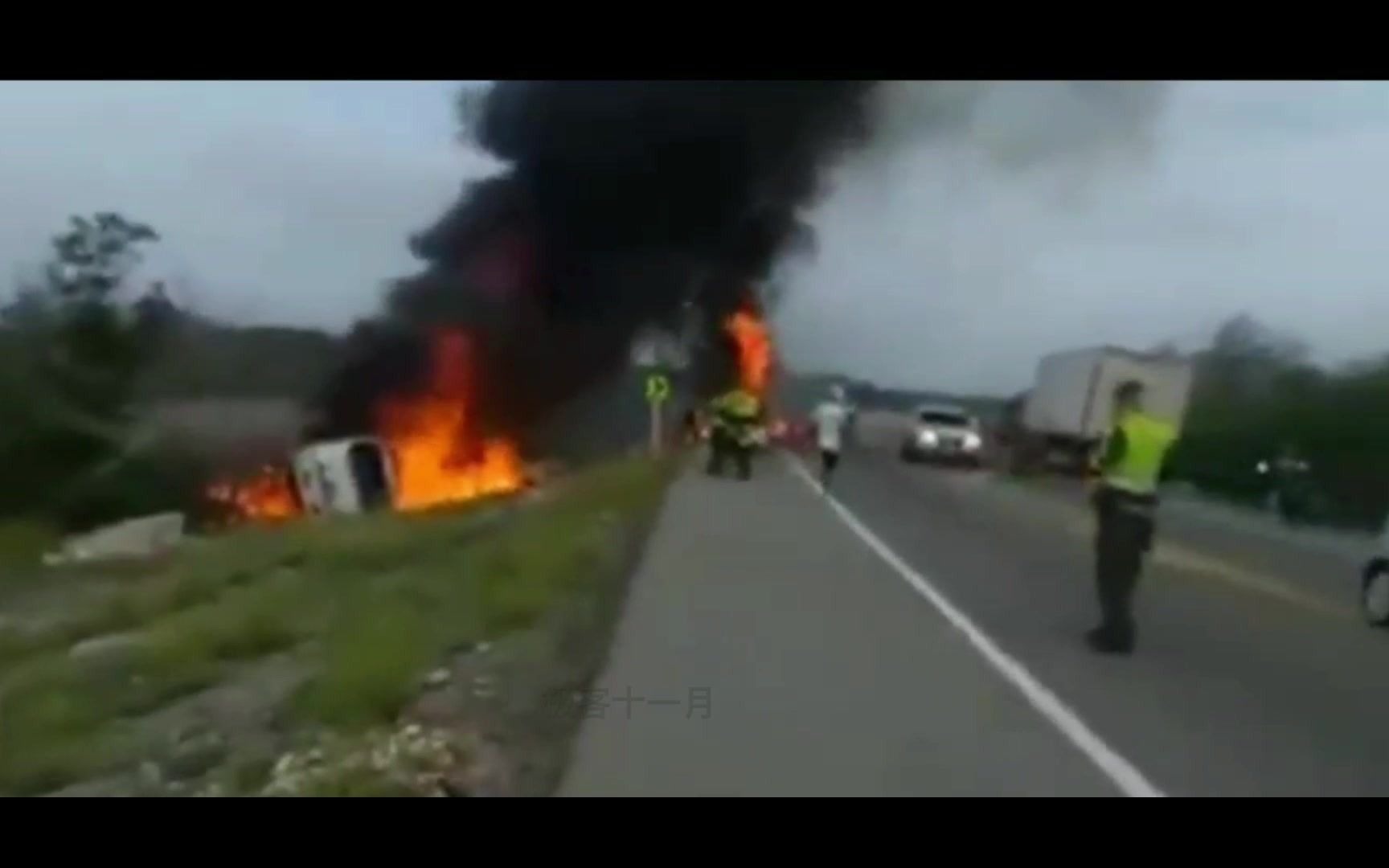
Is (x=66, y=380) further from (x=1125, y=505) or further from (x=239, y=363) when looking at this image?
(x=1125, y=505)

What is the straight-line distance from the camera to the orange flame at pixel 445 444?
2762 cm

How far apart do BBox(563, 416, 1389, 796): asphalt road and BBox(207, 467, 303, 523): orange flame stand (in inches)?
340

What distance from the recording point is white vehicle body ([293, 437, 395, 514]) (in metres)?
29.1

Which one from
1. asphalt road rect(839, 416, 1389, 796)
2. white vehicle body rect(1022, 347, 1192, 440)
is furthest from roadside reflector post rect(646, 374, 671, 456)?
white vehicle body rect(1022, 347, 1192, 440)

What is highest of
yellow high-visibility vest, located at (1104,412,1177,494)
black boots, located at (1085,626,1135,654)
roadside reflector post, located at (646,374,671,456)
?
yellow high-visibility vest, located at (1104,412,1177,494)

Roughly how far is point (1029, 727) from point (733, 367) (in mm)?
17599

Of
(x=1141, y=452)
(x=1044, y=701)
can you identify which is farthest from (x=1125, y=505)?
(x=1044, y=701)

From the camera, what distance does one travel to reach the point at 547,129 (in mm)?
19812

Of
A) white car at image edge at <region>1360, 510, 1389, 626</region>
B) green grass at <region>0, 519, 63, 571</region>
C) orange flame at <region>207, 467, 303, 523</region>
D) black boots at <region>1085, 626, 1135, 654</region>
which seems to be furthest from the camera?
orange flame at <region>207, 467, 303, 523</region>

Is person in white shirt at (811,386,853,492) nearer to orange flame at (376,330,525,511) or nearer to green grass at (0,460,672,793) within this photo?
orange flame at (376,330,525,511)

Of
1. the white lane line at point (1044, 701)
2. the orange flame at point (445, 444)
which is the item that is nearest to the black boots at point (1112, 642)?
the white lane line at point (1044, 701)

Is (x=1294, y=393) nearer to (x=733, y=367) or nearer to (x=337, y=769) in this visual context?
(x=733, y=367)

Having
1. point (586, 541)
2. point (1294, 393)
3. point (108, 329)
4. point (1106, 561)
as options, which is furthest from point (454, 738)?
point (108, 329)

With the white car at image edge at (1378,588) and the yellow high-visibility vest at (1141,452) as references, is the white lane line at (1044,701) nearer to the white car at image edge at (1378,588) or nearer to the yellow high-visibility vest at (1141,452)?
the yellow high-visibility vest at (1141,452)
